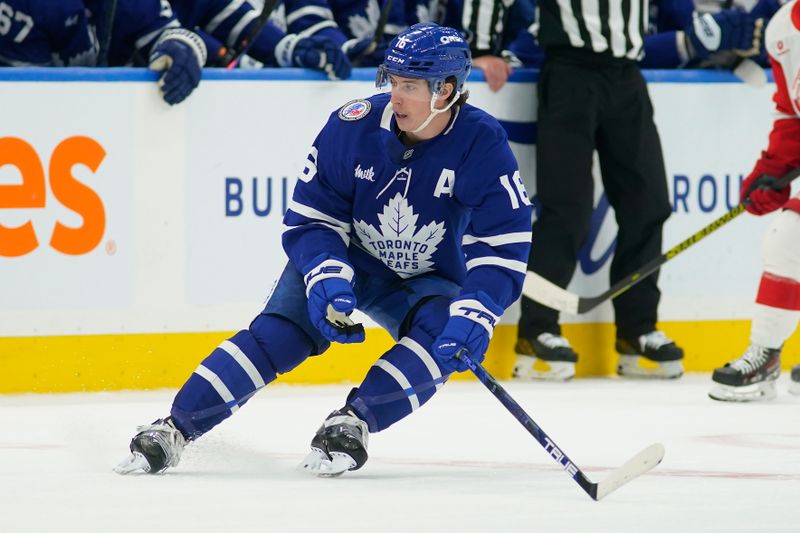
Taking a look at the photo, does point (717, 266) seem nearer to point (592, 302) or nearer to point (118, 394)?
point (592, 302)

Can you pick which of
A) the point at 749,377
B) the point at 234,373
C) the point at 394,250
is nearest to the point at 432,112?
the point at 394,250

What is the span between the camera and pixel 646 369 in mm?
5102

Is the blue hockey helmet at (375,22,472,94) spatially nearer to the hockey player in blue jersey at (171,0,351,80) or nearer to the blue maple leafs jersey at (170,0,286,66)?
the hockey player in blue jersey at (171,0,351,80)

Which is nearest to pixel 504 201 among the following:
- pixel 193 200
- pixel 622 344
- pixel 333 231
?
pixel 333 231

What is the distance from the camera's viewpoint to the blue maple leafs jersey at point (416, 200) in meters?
3.18

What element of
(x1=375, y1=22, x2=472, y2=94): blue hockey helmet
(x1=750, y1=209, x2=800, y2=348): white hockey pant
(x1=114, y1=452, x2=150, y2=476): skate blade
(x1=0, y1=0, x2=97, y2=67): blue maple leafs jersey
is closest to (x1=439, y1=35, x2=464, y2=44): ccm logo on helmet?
(x1=375, y1=22, x2=472, y2=94): blue hockey helmet

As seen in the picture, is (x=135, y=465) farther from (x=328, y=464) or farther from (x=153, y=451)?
(x=328, y=464)

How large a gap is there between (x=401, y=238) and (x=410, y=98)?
30 cm

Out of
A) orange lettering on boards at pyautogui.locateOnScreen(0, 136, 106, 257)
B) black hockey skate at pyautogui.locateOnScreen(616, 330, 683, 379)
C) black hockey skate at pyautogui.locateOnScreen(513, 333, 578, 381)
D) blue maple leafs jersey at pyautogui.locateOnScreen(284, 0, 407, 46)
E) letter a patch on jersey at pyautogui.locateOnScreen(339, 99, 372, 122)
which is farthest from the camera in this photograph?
blue maple leafs jersey at pyautogui.locateOnScreen(284, 0, 407, 46)

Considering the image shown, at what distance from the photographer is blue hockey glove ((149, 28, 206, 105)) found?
4.47 metres

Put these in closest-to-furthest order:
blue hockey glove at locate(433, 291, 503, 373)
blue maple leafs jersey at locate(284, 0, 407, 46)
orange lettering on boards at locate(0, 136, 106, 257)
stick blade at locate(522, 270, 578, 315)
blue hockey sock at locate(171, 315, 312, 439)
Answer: blue hockey glove at locate(433, 291, 503, 373)
blue hockey sock at locate(171, 315, 312, 439)
orange lettering on boards at locate(0, 136, 106, 257)
stick blade at locate(522, 270, 578, 315)
blue maple leafs jersey at locate(284, 0, 407, 46)

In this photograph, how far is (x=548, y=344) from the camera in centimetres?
488

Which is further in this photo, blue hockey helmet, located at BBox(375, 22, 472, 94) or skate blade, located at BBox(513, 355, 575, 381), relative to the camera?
skate blade, located at BBox(513, 355, 575, 381)

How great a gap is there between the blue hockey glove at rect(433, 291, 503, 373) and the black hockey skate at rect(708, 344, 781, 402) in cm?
160
